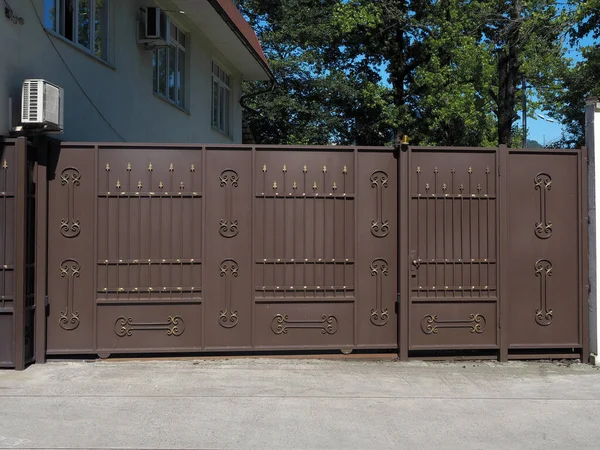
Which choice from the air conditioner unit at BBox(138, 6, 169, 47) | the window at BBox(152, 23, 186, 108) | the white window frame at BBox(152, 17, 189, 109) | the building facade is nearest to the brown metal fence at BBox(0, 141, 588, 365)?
the building facade

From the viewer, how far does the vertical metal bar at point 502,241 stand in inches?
283

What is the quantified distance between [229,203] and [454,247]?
2.61 metres

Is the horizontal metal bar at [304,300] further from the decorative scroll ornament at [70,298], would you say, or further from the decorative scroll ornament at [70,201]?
the decorative scroll ornament at [70,201]

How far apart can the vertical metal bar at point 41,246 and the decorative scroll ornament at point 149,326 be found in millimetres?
803

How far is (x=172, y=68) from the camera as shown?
12.8 meters

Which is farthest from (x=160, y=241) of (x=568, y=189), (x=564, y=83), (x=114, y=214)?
(x=564, y=83)

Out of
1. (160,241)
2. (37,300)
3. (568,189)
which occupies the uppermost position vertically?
(568,189)

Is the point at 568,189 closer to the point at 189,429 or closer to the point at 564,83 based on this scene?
the point at 189,429

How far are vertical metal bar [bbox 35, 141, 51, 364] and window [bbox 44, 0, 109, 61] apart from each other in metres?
2.16

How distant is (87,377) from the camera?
645 cm

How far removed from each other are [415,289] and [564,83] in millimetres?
20956

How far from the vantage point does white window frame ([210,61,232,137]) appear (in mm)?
15578

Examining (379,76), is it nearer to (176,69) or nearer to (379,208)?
(176,69)

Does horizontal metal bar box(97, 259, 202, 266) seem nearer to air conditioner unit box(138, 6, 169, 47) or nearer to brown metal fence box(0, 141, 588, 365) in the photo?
brown metal fence box(0, 141, 588, 365)
